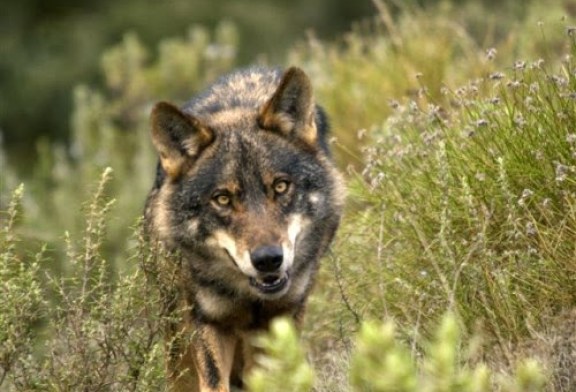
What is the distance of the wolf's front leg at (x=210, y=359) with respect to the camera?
236 inches

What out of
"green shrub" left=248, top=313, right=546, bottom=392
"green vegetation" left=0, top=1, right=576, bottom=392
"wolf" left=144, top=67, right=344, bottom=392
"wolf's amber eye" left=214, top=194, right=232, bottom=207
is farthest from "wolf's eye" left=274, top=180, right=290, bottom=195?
"green shrub" left=248, top=313, right=546, bottom=392

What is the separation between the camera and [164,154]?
6.12m

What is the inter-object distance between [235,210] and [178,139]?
19.5 inches

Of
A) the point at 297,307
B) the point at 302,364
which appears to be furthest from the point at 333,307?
the point at 302,364

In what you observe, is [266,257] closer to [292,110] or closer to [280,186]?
[280,186]

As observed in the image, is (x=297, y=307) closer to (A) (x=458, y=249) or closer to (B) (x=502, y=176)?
(A) (x=458, y=249)

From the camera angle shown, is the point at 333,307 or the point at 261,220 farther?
the point at 333,307

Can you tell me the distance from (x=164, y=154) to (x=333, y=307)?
53.8 inches

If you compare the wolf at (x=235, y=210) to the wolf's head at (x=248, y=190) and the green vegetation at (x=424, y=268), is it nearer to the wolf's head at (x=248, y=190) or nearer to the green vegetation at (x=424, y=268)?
the wolf's head at (x=248, y=190)

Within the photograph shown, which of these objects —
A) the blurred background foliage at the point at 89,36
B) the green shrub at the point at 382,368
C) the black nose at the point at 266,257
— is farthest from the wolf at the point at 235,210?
the blurred background foliage at the point at 89,36

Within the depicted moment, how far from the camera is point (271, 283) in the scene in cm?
571

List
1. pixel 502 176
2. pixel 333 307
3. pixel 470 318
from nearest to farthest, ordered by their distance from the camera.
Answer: pixel 502 176 < pixel 470 318 < pixel 333 307

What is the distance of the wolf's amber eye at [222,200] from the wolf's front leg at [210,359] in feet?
1.74

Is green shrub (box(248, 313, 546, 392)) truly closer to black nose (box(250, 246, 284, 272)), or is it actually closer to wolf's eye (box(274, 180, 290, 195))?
black nose (box(250, 246, 284, 272))
